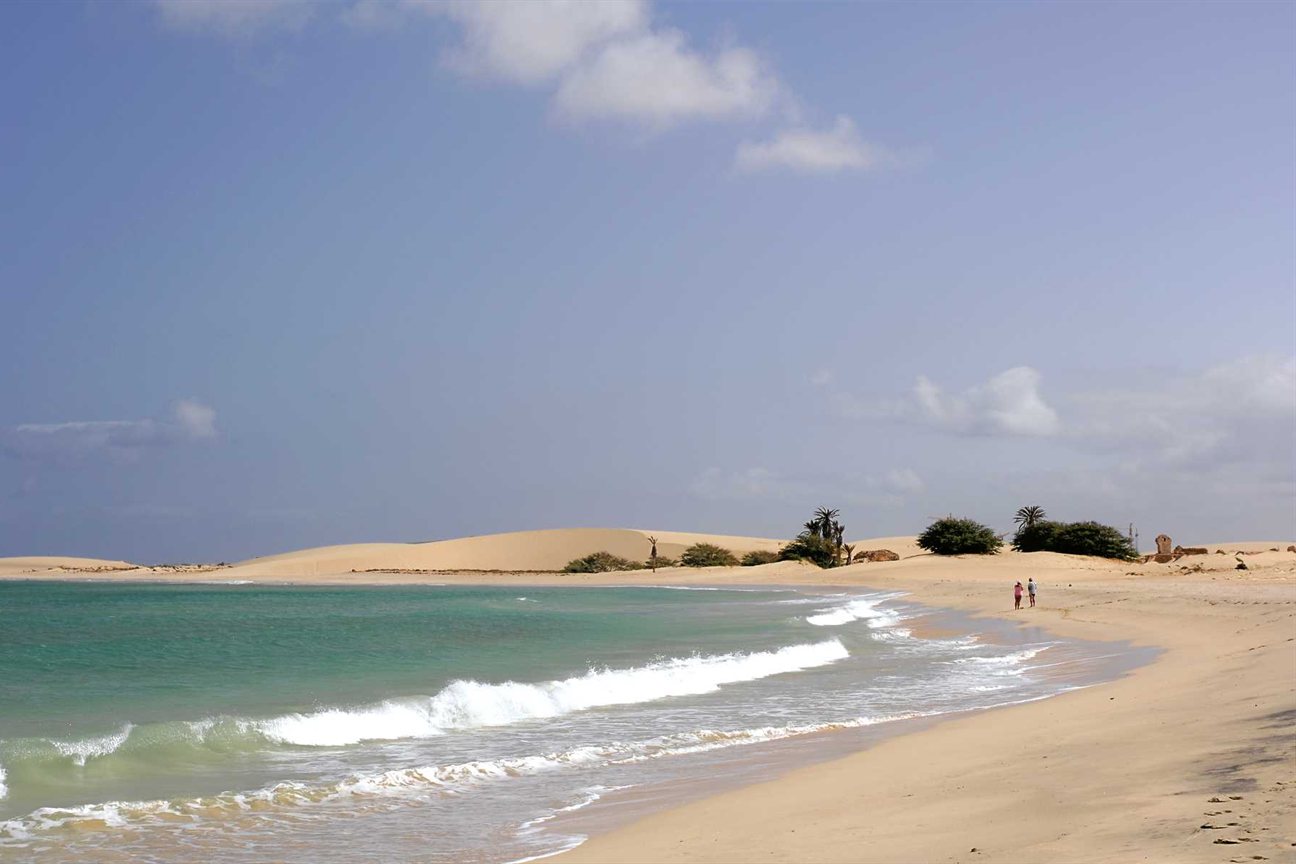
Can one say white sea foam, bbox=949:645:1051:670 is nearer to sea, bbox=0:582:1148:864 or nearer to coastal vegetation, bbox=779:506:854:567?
sea, bbox=0:582:1148:864

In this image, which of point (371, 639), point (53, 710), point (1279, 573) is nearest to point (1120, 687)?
point (53, 710)

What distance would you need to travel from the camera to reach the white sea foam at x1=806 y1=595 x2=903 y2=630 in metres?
36.2

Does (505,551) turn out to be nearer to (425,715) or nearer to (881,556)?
(881,556)

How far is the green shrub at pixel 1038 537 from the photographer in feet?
243

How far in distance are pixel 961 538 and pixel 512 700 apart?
2530 inches

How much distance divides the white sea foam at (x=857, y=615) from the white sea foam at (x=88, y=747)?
79.6 ft

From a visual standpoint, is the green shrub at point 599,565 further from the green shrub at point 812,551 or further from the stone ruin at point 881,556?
the stone ruin at point 881,556

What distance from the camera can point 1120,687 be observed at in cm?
1627

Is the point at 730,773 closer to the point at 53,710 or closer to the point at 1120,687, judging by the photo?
the point at 1120,687

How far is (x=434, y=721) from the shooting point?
54.6 ft

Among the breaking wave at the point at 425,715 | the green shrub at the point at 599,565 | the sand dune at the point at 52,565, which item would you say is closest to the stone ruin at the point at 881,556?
the green shrub at the point at 599,565

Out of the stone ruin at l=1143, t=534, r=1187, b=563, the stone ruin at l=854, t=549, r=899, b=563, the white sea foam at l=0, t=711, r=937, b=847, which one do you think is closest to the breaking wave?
the white sea foam at l=0, t=711, r=937, b=847

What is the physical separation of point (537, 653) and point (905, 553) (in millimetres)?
87187

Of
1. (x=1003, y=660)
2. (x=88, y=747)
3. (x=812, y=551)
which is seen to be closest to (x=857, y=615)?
(x=1003, y=660)
